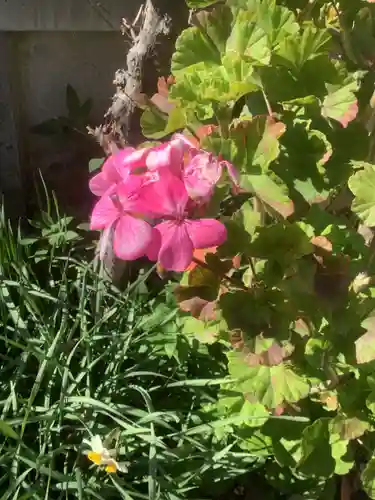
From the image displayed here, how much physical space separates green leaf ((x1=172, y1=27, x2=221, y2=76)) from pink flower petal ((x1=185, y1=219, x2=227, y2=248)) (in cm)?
23

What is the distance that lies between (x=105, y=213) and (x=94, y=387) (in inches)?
23.3

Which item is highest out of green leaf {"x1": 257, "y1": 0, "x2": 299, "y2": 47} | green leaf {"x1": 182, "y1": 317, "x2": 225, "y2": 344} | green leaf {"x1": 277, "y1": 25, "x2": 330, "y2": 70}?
green leaf {"x1": 257, "y1": 0, "x2": 299, "y2": 47}

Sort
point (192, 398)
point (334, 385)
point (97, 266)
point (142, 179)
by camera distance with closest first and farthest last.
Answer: point (142, 179)
point (334, 385)
point (192, 398)
point (97, 266)

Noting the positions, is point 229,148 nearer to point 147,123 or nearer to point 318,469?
point 147,123

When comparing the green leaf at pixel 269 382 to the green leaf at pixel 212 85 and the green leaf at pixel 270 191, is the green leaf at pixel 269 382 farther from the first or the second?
the green leaf at pixel 212 85

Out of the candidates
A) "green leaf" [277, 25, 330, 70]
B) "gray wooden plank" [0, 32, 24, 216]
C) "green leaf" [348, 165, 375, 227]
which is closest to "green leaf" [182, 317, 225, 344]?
"green leaf" [348, 165, 375, 227]

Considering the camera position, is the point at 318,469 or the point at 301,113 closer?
the point at 301,113

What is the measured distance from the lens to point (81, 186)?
1.67m

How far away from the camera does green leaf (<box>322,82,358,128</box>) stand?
0.87 meters

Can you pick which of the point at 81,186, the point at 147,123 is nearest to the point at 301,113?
the point at 147,123

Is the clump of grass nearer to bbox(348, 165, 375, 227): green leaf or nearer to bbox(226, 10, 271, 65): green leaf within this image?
bbox(348, 165, 375, 227): green leaf

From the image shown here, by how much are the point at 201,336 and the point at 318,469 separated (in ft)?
0.94

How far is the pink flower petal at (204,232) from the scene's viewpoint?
753mm

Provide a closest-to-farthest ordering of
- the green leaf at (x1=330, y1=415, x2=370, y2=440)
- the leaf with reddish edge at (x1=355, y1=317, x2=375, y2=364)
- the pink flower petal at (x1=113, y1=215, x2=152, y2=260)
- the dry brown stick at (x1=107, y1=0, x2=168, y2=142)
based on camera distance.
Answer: the pink flower petal at (x1=113, y1=215, x2=152, y2=260) → the leaf with reddish edge at (x1=355, y1=317, x2=375, y2=364) → the green leaf at (x1=330, y1=415, x2=370, y2=440) → the dry brown stick at (x1=107, y1=0, x2=168, y2=142)
